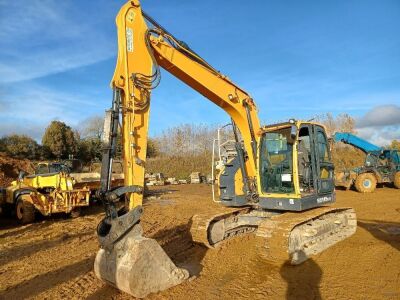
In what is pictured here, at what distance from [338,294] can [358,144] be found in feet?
53.0

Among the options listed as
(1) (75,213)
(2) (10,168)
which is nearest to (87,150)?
(2) (10,168)

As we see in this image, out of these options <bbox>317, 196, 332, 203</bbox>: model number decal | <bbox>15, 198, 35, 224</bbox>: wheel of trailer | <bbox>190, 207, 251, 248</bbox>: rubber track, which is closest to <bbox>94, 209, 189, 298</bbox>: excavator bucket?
<bbox>190, 207, 251, 248</bbox>: rubber track

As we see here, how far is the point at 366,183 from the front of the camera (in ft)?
59.8

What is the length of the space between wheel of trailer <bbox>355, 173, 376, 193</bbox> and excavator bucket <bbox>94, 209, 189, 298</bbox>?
15.1 m

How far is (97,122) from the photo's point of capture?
146 feet

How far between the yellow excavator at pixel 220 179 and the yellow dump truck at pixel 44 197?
5.79 meters

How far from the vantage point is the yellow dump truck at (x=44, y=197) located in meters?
11.6

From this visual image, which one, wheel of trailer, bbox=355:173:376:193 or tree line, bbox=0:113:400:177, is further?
Result: tree line, bbox=0:113:400:177

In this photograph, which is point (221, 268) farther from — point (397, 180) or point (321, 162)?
point (397, 180)

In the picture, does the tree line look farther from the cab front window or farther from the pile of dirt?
the cab front window

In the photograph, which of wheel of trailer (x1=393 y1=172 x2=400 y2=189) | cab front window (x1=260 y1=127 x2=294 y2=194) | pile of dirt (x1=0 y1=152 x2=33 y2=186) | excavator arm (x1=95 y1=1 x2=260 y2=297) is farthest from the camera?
pile of dirt (x1=0 y1=152 x2=33 y2=186)

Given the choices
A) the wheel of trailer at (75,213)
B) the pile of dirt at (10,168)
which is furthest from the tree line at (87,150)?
→ the wheel of trailer at (75,213)

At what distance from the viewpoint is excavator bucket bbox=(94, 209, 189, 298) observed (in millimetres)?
4918

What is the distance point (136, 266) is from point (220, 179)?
3.80m
